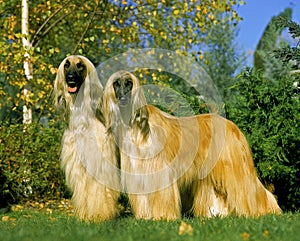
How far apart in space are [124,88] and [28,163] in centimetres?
398

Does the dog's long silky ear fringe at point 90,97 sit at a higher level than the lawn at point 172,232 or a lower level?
higher

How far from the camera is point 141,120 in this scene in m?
4.83

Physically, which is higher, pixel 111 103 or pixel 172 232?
pixel 111 103

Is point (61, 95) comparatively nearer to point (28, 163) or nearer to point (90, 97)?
point (90, 97)

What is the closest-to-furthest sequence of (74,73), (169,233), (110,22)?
1. (169,233)
2. (74,73)
3. (110,22)

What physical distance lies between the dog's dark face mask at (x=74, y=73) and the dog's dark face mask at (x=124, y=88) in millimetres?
419

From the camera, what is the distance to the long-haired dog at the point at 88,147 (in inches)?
198

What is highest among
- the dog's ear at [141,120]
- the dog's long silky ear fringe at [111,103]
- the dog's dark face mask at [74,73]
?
the dog's dark face mask at [74,73]

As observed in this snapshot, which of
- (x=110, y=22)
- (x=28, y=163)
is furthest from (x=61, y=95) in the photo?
(x=110, y=22)

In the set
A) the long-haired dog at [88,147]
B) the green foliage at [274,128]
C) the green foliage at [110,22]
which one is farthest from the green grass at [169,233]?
the green foliage at [110,22]

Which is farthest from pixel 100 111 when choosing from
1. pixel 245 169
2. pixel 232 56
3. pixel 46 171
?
pixel 232 56

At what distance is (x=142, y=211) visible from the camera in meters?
4.93

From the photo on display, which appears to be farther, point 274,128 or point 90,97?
point 274,128

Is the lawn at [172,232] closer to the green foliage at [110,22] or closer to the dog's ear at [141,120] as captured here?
the dog's ear at [141,120]
